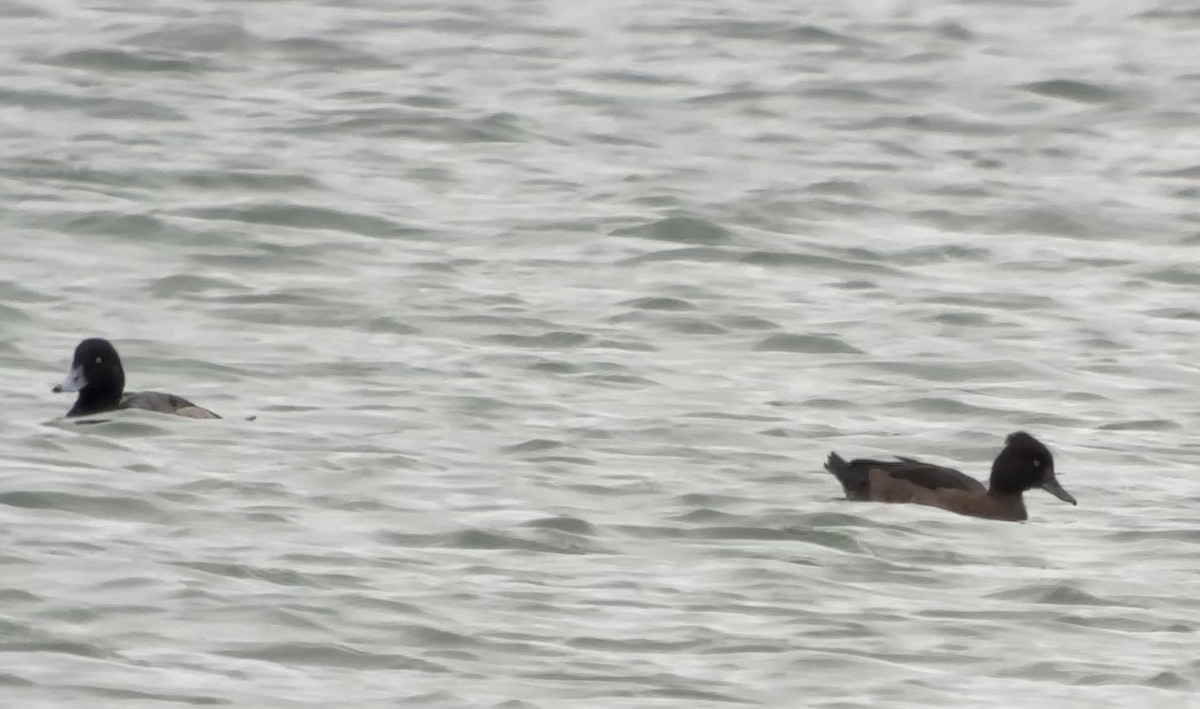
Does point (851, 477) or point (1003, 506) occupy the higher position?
point (851, 477)

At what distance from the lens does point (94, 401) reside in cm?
1403

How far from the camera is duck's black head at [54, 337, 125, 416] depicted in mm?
14016

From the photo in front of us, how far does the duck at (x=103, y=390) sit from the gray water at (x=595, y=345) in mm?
189

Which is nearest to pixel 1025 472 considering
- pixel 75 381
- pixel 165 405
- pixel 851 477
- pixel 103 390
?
pixel 851 477

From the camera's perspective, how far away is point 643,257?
19188 millimetres

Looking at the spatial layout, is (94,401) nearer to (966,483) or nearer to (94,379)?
(94,379)

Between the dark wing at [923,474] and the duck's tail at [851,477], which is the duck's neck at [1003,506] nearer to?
the dark wing at [923,474]

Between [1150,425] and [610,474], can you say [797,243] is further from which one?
[610,474]

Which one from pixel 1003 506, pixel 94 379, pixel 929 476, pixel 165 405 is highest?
pixel 94 379

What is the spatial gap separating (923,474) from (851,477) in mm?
322

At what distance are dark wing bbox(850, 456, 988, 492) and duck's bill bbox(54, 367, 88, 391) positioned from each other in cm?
356

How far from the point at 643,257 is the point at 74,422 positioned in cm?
600

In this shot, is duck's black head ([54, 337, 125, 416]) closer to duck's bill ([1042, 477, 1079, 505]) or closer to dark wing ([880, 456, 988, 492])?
dark wing ([880, 456, 988, 492])

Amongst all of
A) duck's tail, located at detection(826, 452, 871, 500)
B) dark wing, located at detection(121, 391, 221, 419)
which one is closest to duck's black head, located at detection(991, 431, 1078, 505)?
duck's tail, located at detection(826, 452, 871, 500)
